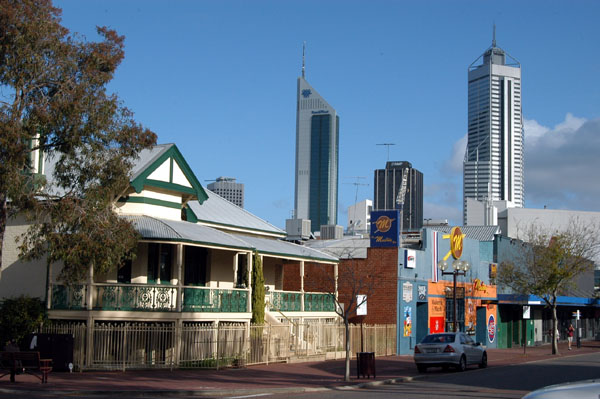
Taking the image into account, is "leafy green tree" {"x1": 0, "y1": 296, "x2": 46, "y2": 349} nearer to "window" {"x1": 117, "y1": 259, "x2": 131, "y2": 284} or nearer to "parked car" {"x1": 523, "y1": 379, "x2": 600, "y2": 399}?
"window" {"x1": 117, "y1": 259, "x2": 131, "y2": 284}

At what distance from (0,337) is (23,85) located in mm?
9404

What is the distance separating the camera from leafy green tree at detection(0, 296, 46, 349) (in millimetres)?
25969

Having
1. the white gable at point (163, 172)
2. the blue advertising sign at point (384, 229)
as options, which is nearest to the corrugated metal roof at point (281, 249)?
the blue advertising sign at point (384, 229)

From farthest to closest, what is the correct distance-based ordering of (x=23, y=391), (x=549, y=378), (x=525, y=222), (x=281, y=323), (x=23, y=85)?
(x=525, y=222) < (x=281, y=323) < (x=549, y=378) < (x=23, y=85) < (x=23, y=391)

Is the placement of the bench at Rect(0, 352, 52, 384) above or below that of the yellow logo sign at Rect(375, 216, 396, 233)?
below

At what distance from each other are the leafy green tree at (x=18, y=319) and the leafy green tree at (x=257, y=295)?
27.0ft

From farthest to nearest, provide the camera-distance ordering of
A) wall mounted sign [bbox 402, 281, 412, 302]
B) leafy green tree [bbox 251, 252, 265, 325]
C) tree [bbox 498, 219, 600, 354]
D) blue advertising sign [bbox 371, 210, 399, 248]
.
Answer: tree [bbox 498, 219, 600, 354]
wall mounted sign [bbox 402, 281, 412, 302]
blue advertising sign [bbox 371, 210, 399, 248]
leafy green tree [bbox 251, 252, 265, 325]

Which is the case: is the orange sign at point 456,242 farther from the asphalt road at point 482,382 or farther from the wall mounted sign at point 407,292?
the asphalt road at point 482,382

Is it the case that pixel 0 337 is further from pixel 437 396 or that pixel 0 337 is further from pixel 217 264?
pixel 437 396

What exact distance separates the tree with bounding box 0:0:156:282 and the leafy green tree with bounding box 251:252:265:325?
8.54 meters

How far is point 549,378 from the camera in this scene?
25.4 meters

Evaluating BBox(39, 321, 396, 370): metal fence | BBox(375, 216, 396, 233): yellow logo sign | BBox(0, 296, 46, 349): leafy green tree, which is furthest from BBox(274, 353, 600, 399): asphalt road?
BBox(0, 296, 46, 349): leafy green tree

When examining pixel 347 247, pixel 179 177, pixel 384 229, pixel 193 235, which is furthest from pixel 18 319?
pixel 347 247

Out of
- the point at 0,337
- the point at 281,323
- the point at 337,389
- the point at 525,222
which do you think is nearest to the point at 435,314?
the point at 281,323
